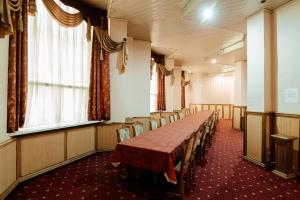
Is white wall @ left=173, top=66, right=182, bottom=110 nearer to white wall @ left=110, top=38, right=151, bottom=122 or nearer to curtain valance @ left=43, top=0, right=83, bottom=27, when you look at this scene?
white wall @ left=110, top=38, right=151, bottom=122

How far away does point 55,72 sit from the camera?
11.1 feet

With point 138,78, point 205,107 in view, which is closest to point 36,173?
point 138,78

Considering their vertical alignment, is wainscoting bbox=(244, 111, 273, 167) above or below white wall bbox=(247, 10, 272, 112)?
below

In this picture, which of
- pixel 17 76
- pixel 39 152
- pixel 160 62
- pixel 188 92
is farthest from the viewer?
pixel 188 92

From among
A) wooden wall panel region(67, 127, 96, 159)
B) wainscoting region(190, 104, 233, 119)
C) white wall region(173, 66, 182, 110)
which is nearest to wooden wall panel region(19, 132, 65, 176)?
wooden wall panel region(67, 127, 96, 159)

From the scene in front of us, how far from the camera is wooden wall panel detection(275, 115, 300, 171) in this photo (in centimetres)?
316

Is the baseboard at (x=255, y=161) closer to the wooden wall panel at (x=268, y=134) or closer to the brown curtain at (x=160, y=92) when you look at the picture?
the wooden wall panel at (x=268, y=134)

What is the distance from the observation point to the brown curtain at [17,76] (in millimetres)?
2426

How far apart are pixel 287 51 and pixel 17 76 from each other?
4354mm

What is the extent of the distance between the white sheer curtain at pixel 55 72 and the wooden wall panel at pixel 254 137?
3477mm

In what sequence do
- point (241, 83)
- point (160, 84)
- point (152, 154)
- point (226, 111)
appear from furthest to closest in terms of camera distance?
point (226, 111)
point (241, 83)
point (160, 84)
point (152, 154)

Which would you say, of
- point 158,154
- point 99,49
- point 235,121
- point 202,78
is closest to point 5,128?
point 158,154

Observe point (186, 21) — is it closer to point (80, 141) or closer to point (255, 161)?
point (255, 161)

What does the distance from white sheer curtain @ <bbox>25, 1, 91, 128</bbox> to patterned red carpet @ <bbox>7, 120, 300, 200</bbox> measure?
96 centimetres
